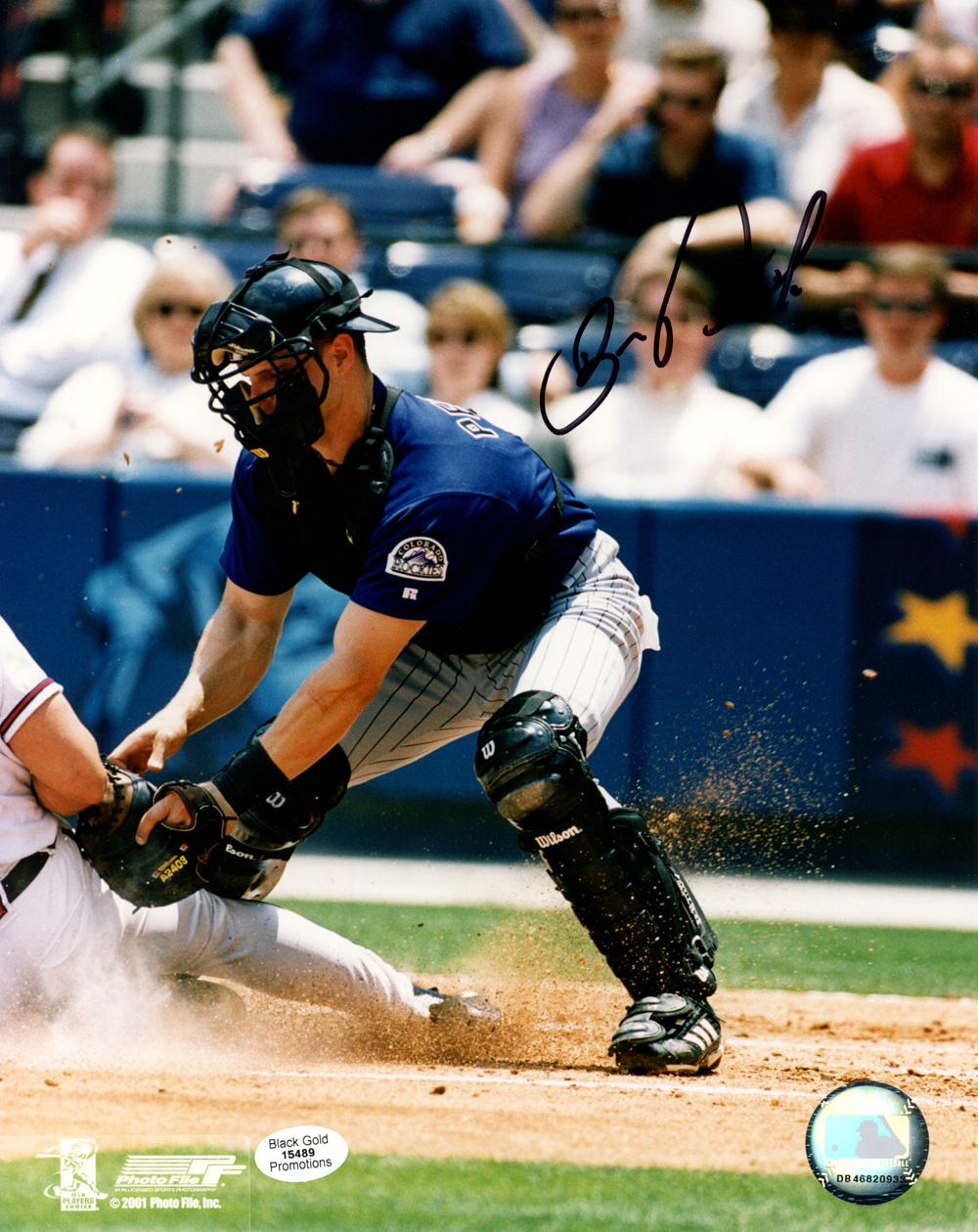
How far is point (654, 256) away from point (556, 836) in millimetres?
3212

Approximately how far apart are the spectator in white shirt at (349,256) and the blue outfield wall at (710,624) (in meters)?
0.81

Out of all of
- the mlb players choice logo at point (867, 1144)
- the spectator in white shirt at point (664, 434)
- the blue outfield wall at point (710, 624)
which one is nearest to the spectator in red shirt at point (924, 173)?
the spectator in white shirt at point (664, 434)

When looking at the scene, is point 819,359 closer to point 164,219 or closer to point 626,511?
point 626,511

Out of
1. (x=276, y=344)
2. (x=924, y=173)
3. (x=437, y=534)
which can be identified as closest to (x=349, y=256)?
(x=924, y=173)

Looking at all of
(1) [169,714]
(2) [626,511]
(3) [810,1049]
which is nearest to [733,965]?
(3) [810,1049]

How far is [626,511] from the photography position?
19.4 ft

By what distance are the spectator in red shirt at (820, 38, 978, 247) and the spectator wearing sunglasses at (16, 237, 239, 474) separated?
2.46m

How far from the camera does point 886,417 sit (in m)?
5.80

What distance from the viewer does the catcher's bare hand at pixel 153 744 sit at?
132 inches

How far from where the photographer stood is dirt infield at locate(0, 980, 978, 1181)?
2848 millimetres

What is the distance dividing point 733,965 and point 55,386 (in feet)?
11.1

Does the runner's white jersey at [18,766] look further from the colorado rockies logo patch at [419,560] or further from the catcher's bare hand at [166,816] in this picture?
the colorado rockies logo patch at [419,560]

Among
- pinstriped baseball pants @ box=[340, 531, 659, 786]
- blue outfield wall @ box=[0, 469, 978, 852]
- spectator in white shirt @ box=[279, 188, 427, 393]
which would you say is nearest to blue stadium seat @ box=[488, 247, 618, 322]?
spectator in white shirt @ box=[279, 188, 427, 393]

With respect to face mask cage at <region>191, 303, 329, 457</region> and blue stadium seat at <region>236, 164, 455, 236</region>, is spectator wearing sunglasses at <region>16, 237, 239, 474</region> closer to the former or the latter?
blue stadium seat at <region>236, 164, 455, 236</region>
